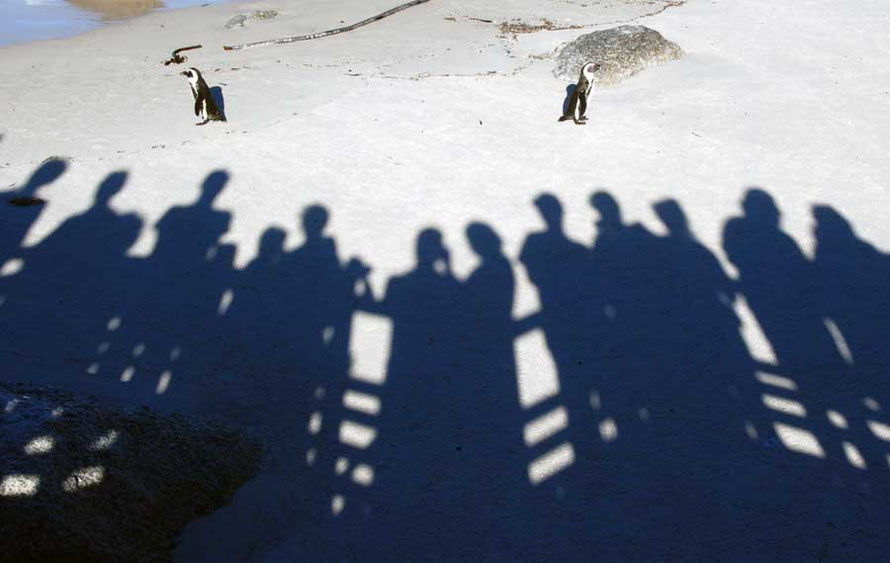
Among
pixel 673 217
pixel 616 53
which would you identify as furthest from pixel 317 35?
pixel 673 217

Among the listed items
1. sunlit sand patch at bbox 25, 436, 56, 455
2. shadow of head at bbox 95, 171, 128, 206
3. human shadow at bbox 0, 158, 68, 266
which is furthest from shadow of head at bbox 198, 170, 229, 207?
sunlit sand patch at bbox 25, 436, 56, 455

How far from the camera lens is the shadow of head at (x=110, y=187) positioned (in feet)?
22.3

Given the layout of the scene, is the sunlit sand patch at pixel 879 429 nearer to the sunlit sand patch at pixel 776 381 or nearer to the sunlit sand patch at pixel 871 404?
the sunlit sand patch at pixel 871 404

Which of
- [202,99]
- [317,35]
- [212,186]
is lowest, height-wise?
[212,186]

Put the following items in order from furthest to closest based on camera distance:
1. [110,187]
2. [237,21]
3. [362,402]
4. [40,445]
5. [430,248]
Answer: [237,21] → [110,187] → [430,248] → [362,402] → [40,445]

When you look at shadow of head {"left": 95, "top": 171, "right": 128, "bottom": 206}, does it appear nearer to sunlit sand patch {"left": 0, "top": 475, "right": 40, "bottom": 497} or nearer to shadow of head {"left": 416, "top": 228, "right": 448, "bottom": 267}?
shadow of head {"left": 416, "top": 228, "right": 448, "bottom": 267}

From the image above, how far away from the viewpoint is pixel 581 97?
852 cm

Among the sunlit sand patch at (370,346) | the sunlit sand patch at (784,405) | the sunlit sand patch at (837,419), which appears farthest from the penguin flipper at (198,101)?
the sunlit sand patch at (837,419)

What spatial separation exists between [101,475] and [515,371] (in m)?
2.64

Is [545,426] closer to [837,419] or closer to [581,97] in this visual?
[837,419]

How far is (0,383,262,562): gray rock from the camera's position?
115 inches

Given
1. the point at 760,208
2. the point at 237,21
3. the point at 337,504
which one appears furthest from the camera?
the point at 237,21

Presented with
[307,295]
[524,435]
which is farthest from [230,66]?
[524,435]

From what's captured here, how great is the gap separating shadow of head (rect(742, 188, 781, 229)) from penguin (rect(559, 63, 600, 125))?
8.00 ft
